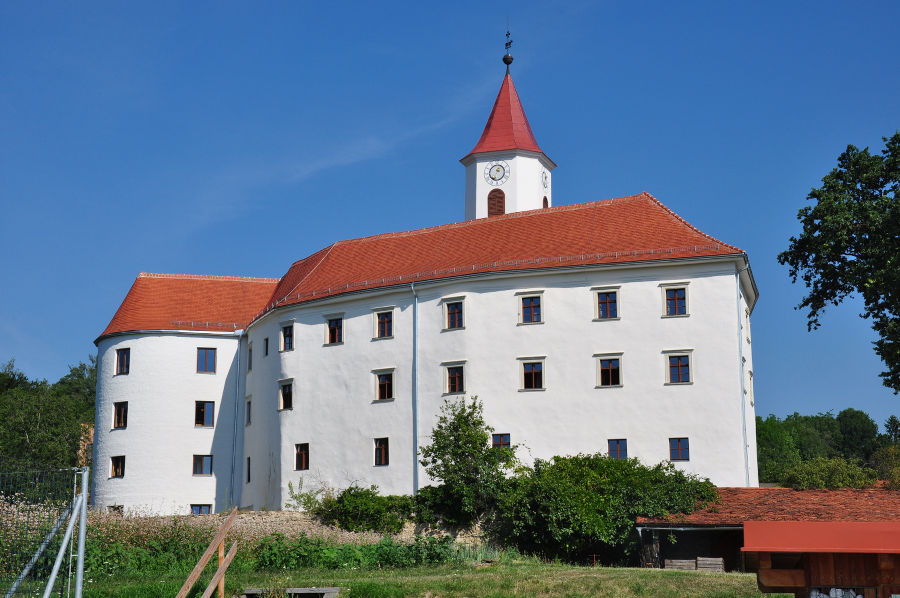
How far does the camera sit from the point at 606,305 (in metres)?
37.8

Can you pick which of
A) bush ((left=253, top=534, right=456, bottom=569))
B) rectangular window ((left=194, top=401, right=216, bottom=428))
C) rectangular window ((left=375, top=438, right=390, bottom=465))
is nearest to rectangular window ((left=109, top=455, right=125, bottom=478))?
rectangular window ((left=194, top=401, right=216, bottom=428))

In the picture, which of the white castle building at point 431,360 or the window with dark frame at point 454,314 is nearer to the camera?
the white castle building at point 431,360

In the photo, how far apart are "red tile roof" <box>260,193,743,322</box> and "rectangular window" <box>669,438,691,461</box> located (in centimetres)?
649

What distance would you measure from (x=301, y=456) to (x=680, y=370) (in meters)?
15.5

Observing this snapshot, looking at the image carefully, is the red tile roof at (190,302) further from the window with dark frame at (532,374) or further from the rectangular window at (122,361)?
the window with dark frame at (532,374)

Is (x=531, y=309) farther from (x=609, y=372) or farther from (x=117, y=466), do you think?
(x=117, y=466)

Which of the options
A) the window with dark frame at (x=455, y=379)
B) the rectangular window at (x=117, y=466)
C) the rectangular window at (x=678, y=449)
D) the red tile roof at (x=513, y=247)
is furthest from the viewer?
the rectangular window at (x=117, y=466)

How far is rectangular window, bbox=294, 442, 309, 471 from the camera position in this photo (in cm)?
4159

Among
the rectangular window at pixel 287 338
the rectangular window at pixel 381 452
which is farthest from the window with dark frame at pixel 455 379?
the rectangular window at pixel 287 338

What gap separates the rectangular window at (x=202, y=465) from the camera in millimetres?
46812

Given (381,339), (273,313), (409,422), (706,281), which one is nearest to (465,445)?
(409,422)

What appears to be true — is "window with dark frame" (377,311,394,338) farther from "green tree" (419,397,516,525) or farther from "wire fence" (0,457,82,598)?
"wire fence" (0,457,82,598)

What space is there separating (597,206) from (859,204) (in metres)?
11.1

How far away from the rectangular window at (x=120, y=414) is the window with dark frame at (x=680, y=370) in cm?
2501
